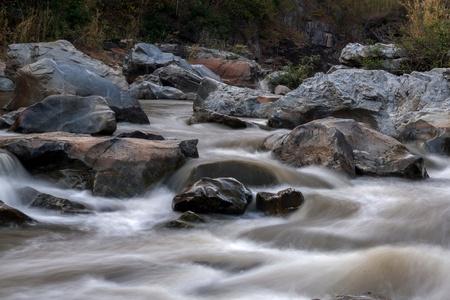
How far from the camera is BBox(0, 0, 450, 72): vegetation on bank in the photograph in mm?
11430

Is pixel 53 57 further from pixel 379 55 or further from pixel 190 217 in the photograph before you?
pixel 190 217

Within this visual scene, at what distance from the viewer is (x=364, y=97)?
812cm

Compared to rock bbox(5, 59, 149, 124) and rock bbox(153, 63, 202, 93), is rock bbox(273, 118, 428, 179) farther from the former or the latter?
rock bbox(153, 63, 202, 93)

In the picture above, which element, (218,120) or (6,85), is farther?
(6,85)

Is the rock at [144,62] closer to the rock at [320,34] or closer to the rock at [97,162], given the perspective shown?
the rock at [97,162]

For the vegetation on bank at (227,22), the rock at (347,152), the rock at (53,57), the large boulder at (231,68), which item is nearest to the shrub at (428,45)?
the vegetation on bank at (227,22)

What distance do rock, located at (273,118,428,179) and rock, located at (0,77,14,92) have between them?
790 centimetres

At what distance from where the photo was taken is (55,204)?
171 inches

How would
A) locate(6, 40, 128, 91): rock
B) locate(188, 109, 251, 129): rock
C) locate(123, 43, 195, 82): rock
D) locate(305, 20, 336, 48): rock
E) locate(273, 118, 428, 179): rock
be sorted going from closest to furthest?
locate(273, 118, 428, 179): rock
locate(188, 109, 251, 129): rock
locate(6, 40, 128, 91): rock
locate(123, 43, 195, 82): rock
locate(305, 20, 336, 48): rock

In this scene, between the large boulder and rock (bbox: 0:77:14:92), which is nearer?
rock (bbox: 0:77:14:92)

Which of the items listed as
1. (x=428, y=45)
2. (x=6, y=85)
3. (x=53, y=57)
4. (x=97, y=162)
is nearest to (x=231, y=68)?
(x=53, y=57)

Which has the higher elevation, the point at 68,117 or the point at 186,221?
the point at 68,117

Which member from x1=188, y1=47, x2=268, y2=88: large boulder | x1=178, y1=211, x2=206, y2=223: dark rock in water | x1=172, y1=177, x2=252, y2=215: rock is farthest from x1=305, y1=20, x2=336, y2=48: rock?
x1=178, y1=211, x2=206, y2=223: dark rock in water

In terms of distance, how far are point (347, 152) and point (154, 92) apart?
7300 millimetres
